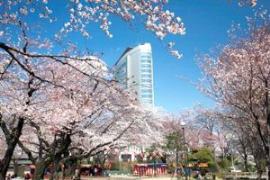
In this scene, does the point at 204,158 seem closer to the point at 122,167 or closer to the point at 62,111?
the point at 122,167

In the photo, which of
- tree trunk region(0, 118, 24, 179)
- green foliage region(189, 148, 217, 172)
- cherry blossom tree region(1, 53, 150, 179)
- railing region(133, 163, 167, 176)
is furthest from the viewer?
railing region(133, 163, 167, 176)

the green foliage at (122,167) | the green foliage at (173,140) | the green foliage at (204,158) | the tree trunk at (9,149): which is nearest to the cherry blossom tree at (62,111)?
the tree trunk at (9,149)

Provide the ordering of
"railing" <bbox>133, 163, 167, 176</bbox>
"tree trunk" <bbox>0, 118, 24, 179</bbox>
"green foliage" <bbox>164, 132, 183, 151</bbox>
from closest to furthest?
"tree trunk" <bbox>0, 118, 24, 179</bbox> < "green foliage" <bbox>164, 132, 183, 151</bbox> < "railing" <bbox>133, 163, 167, 176</bbox>

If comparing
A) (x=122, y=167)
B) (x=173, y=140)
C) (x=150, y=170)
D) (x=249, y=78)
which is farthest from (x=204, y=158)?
(x=249, y=78)

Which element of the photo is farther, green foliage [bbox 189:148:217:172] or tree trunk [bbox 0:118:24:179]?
green foliage [bbox 189:148:217:172]

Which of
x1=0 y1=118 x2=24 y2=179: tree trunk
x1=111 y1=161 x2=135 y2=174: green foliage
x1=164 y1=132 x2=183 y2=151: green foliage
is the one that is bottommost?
x1=0 y1=118 x2=24 y2=179: tree trunk

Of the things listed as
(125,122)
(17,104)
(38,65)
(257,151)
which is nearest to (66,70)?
(38,65)

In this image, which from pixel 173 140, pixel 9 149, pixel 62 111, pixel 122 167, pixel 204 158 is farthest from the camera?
pixel 122 167

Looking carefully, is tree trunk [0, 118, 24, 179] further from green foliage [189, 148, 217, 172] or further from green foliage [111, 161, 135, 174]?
green foliage [111, 161, 135, 174]

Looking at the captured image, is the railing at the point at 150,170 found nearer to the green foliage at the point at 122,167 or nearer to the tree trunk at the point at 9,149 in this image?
the green foliage at the point at 122,167

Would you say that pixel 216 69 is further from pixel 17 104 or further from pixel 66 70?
pixel 17 104

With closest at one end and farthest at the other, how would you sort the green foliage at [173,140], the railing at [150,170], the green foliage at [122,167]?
the green foliage at [173,140] → the railing at [150,170] → the green foliage at [122,167]

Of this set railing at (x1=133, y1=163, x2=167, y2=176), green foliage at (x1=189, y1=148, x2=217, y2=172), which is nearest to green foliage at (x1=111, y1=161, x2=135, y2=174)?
railing at (x1=133, y1=163, x2=167, y2=176)

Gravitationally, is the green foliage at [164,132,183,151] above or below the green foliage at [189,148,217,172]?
above
